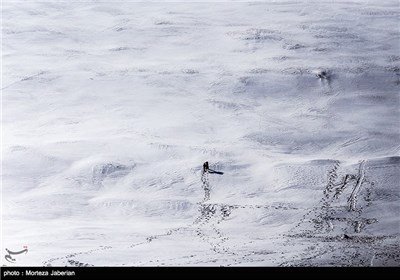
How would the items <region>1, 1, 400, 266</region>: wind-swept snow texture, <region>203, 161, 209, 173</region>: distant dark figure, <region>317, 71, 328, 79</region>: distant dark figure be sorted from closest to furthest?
<region>1, 1, 400, 266</region>: wind-swept snow texture
<region>203, 161, 209, 173</region>: distant dark figure
<region>317, 71, 328, 79</region>: distant dark figure

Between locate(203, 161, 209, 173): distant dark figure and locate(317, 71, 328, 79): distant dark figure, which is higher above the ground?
locate(317, 71, 328, 79): distant dark figure

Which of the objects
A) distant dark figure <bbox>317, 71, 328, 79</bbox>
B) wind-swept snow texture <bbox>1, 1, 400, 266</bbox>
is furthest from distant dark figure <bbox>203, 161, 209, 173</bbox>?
distant dark figure <bbox>317, 71, 328, 79</bbox>

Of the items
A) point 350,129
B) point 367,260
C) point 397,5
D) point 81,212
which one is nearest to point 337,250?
point 367,260

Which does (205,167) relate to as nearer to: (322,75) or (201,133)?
(201,133)

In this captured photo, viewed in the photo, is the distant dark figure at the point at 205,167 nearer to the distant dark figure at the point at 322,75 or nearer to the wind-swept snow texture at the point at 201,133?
the wind-swept snow texture at the point at 201,133

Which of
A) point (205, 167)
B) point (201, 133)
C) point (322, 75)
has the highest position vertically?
point (322, 75)

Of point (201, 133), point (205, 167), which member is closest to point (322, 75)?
point (201, 133)

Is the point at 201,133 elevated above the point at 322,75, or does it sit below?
below

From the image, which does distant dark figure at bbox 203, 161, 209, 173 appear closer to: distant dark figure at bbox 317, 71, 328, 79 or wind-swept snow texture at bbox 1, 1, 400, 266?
wind-swept snow texture at bbox 1, 1, 400, 266

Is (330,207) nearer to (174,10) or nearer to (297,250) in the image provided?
(297,250)
